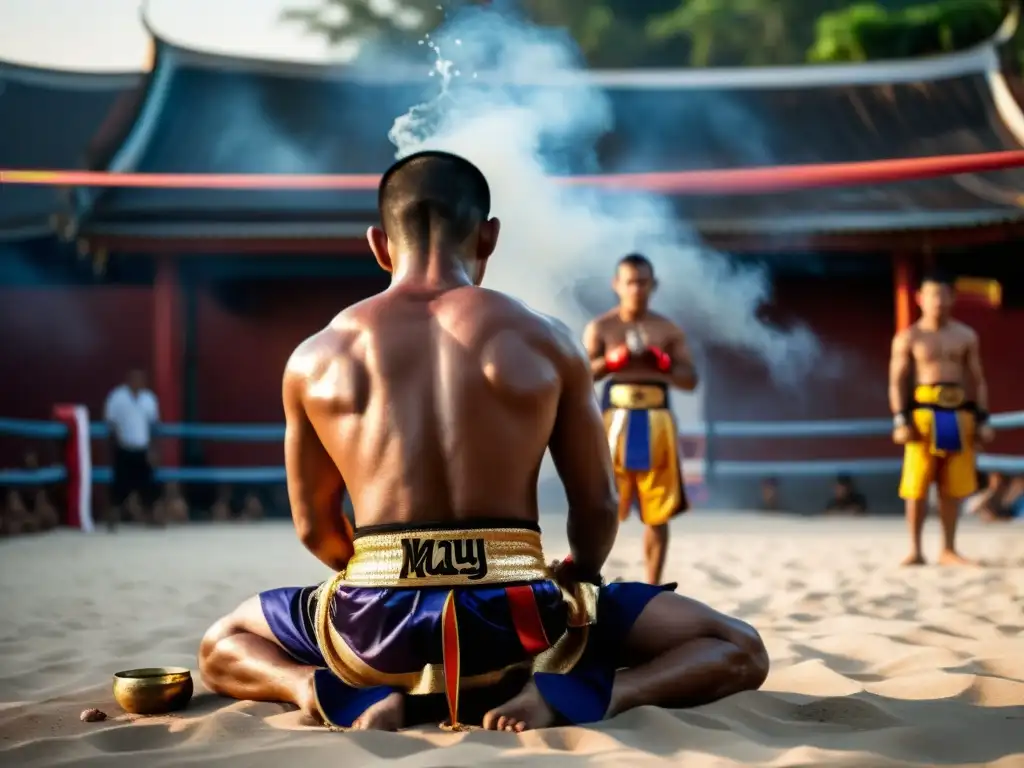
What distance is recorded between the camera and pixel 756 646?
2.68 m

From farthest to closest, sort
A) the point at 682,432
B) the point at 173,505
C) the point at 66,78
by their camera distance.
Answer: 1. the point at 66,78
2. the point at 682,432
3. the point at 173,505

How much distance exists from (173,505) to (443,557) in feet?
29.9

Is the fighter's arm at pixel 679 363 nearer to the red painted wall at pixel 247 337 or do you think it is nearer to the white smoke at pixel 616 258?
the white smoke at pixel 616 258

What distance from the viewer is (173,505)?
10883 mm

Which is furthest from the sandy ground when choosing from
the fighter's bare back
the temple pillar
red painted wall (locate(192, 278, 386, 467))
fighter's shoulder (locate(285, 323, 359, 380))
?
red painted wall (locate(192, 278, 386, 467))

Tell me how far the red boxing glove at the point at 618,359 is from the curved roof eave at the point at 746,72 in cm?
907

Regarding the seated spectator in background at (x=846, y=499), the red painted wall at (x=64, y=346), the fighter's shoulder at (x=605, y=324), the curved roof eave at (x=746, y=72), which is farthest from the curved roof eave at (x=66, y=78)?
the fighter's shoulder at (x=605, y=324)

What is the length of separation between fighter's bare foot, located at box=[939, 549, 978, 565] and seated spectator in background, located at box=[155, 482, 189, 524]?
7.04 meters

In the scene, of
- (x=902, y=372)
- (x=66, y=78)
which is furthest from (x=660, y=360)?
(x=66, y=78)

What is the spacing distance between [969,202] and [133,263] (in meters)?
8.34

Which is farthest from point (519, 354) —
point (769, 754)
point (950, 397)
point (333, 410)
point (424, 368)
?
point (950, 397)

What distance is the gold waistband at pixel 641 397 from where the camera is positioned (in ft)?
16.9

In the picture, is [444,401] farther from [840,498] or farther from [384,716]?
[840,498]

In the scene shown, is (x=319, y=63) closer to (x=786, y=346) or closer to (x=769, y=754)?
(x=786, y=346)
